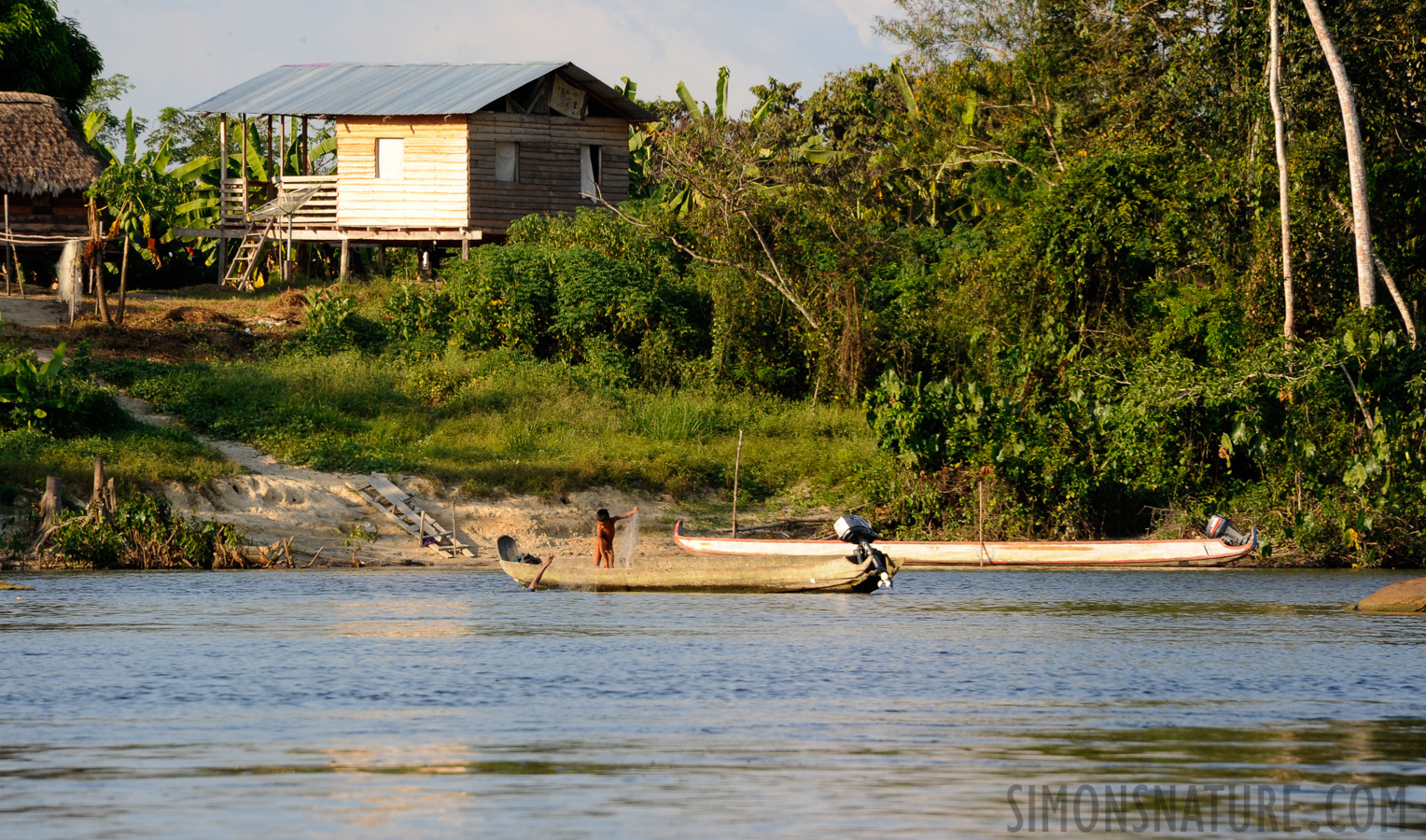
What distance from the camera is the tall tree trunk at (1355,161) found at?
88.2 feet

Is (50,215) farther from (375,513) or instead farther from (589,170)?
(375,513)

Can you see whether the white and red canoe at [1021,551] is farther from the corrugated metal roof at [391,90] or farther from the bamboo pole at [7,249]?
the bamboo pole at [7,249]

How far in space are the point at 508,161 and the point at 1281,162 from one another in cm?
1960

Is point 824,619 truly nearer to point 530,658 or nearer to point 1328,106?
point 530,658

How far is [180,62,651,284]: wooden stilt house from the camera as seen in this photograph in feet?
128

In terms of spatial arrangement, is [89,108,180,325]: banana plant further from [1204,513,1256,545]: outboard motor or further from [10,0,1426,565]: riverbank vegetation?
[1204,513,1256,545]: outboard motor

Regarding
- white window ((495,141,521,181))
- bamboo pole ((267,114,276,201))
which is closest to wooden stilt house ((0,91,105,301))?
bamboo pole ((267,114,276,201))

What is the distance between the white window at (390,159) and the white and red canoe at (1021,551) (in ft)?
56.4

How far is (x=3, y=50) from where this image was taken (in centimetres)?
3934

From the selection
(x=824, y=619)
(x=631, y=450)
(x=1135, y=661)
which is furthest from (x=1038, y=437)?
(x=1135, y=661)

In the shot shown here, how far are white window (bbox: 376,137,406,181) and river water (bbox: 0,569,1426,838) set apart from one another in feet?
64.0

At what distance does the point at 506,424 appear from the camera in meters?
30.5

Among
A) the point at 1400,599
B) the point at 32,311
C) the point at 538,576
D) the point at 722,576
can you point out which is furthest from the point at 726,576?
the point at 32,311

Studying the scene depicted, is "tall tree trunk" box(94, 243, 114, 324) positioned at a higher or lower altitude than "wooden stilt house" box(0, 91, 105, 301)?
lower
